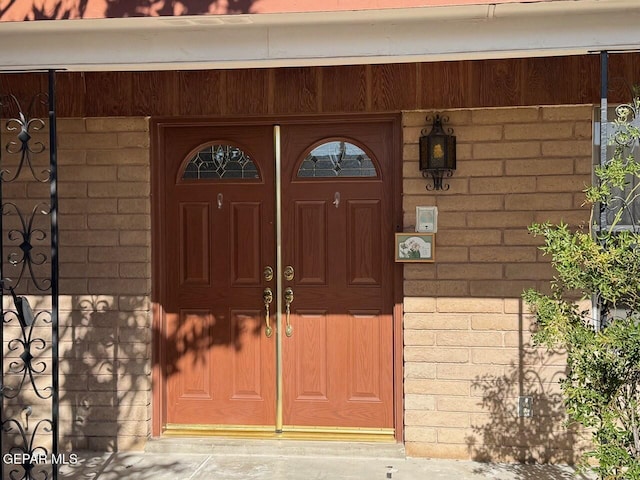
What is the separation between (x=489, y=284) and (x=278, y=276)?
59.4 inches

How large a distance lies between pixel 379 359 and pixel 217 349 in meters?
1.21

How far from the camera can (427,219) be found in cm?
496

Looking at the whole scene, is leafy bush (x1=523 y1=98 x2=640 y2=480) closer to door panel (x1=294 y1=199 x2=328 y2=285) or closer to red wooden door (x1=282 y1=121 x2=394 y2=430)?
red wooden door (x1=282 y1=121 x2=394 y2=430)

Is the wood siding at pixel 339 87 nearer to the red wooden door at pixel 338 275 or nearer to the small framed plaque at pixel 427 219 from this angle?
the red wooden door at pixel 338 275

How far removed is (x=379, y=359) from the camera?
519cm

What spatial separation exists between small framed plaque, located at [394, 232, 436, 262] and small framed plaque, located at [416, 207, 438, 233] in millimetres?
41

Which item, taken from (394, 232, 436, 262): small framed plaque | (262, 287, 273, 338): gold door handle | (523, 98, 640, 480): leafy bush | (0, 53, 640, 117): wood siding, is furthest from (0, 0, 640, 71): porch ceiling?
(262, 287, 273, 338): gold door handle

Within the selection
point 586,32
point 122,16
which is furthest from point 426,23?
point 122,16

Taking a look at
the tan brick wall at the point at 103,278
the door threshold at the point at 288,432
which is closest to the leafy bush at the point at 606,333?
the door threshold at the point at 288,432

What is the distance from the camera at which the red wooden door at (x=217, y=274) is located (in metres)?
5.28

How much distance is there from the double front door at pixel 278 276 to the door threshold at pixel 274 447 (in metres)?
0.11

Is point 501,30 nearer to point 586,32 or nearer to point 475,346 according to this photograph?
point 586,32

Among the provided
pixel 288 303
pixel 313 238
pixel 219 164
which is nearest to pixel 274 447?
pixel 288 303

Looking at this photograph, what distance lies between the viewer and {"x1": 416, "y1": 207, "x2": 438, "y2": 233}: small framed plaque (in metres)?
4.95
